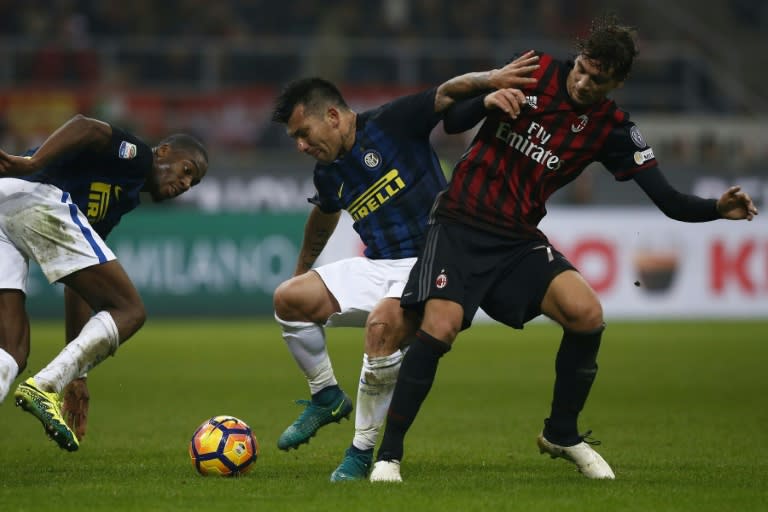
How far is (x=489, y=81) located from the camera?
6082mm

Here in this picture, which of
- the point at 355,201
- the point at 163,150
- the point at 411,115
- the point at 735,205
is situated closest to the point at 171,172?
the point at 163,150

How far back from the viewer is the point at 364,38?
22109 millimetres

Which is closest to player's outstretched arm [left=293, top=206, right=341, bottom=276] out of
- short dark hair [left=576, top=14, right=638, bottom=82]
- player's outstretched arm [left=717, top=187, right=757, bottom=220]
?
short dark hair [left=576, top=14, right=638, bottom=82]

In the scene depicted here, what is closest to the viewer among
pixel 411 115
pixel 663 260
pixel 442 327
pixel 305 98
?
pixel 442 327

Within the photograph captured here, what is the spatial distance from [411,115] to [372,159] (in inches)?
13.3

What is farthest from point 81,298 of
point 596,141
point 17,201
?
point 596,141

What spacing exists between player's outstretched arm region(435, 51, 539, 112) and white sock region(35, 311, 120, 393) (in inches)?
79.5

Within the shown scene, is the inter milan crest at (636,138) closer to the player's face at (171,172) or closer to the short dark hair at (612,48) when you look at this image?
the short dark hair at (612,48)

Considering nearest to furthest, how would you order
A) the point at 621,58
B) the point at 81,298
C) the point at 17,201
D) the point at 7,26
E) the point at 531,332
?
1. the point at 621,58
2. the point at 17,201
3. the point at 81,298
4. the point at 531,332
5. the point at 7,26

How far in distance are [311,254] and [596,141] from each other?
2.02m

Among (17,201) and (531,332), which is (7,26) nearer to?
(531,332)

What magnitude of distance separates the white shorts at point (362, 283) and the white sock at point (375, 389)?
521mm

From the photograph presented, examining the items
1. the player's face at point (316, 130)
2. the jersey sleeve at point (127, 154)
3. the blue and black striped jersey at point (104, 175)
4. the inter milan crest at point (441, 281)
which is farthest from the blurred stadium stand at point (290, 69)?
the inter milan crest at point (441, 281)

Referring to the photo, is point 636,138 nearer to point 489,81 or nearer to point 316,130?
point 489,81
